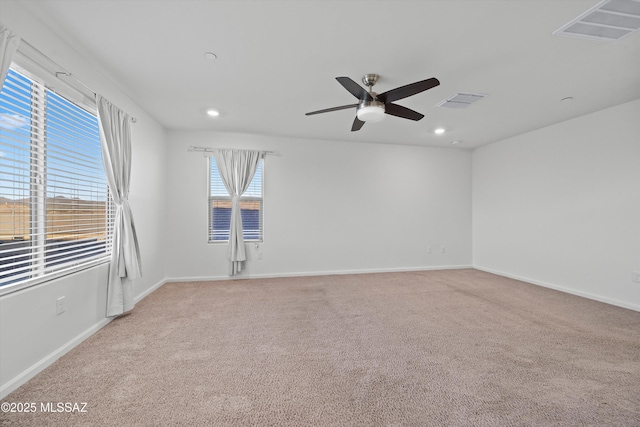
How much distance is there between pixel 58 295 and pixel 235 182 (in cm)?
263

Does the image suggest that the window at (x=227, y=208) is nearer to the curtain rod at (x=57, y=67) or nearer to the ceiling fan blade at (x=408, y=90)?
the curtain rod at (x=57, y=67)

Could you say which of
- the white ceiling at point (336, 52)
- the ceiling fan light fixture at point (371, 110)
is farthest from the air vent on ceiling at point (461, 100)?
the ceiling fan light fixture at point (371, 110)

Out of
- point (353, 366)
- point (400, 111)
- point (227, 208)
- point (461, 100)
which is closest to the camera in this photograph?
point (353, 366)

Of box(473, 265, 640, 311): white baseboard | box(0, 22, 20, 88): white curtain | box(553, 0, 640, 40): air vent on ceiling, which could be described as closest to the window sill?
box(0, 22, 20, 88): white curtain

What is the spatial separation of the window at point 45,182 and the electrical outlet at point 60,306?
0.74 feet

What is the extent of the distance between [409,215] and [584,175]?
2.46m

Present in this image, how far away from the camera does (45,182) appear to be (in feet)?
6.38

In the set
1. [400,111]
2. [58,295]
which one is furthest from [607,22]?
[58,295]

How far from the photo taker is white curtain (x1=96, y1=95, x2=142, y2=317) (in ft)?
8.28

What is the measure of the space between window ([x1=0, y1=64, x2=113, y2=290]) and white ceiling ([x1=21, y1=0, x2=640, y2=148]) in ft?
1.85

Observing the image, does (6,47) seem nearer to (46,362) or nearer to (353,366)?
(46,362)

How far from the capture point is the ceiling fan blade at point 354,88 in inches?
79.1

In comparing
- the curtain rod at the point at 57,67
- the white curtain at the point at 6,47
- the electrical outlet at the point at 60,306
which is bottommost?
the electrical outlet at the point at 60,306

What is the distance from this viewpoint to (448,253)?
17.3 ft
